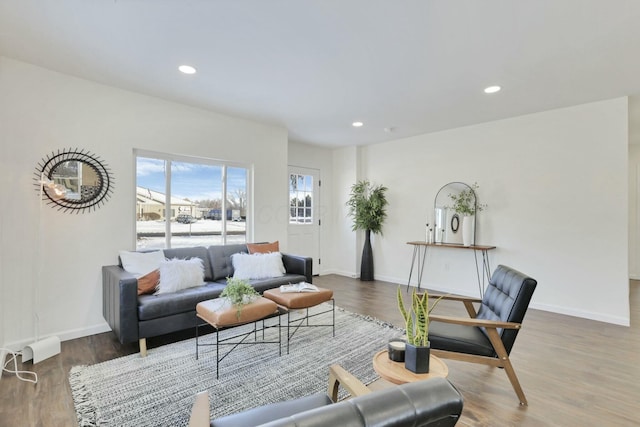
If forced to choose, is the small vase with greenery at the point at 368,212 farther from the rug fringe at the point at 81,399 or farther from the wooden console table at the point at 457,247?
the rug fringe at the point at 81,399

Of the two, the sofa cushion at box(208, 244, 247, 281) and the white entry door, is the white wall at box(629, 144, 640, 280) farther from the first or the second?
the sofa cushion at box(208, 244, 247, 281)

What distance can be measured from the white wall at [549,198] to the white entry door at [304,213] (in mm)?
2007

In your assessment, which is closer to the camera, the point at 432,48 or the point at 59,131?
the point at 432,48

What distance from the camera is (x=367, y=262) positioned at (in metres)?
6.05

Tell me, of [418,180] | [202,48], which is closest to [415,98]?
[418,180]

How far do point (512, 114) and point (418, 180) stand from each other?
1712 millimetres

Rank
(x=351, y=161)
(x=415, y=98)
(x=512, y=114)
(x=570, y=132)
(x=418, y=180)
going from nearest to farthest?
(x=415, y=98)
(x=570, y=132)
(x=512, y=114)
(x=418, y=180)
(x=351, y=161)

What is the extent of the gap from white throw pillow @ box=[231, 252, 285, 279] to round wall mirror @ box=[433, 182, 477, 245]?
2730 millimetres

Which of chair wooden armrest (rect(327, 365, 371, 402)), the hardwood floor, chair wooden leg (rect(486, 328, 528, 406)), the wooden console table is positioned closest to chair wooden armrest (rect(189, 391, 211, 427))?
chair wooden armrest (rect(327, 365, 371, 402))

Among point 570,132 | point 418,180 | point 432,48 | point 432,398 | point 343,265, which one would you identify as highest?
point 432,48

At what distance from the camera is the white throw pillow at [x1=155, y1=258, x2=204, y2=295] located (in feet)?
10.4

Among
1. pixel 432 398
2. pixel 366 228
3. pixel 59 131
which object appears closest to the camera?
pixel 432 398

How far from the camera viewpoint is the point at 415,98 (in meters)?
3.75

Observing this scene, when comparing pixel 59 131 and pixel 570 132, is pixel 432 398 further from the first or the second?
pixel 570 132
